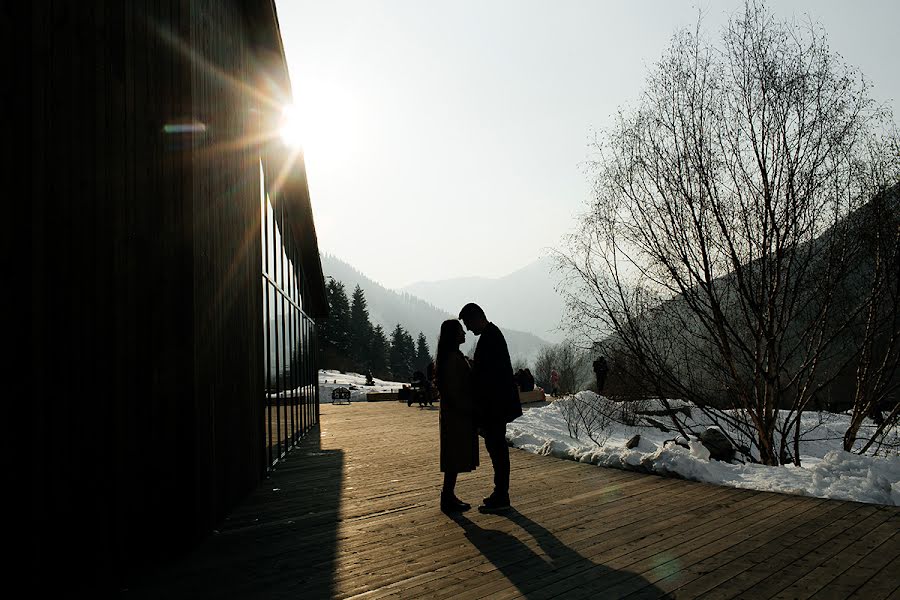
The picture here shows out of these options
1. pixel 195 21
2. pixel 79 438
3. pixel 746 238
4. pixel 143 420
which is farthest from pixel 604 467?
pixel 195 21

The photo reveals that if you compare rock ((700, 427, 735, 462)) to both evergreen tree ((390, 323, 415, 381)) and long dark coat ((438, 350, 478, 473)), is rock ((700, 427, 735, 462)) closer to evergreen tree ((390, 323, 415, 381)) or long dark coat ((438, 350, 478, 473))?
long dark coat ((438, 350, 478, 473))

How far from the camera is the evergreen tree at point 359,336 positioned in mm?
83000

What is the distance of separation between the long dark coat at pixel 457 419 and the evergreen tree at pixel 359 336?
76.4m

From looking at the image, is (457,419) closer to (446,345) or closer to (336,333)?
(446,345)

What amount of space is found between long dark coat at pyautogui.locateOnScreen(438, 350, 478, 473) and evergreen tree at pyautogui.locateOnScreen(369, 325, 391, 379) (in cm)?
8090

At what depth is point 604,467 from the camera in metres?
7.68

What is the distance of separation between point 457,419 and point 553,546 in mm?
1599

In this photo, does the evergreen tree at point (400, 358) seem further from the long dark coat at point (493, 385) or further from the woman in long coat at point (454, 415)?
the long dark coat at point (493, 385)

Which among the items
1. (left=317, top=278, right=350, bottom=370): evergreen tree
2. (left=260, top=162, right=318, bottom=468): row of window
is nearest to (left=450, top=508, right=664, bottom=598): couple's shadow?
(left=260, top=162, right=318, bottom=468): row of window

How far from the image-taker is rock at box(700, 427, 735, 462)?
9.00 m

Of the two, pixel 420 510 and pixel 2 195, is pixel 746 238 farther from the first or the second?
pixel 2 195

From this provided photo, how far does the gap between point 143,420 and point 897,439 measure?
9470 mm

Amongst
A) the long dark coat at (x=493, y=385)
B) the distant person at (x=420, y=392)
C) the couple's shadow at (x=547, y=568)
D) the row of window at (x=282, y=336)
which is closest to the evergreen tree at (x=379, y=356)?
the distant person at (x=420, y=392)

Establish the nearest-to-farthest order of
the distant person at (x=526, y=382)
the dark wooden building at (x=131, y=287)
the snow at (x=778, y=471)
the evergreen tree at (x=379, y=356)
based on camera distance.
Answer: the dark wooden building at (x=131, y=287) → the snow at (x=778, y=471) → the distant person at (x=526, y=382) → the evergreen tree at (x=379, y=356)
